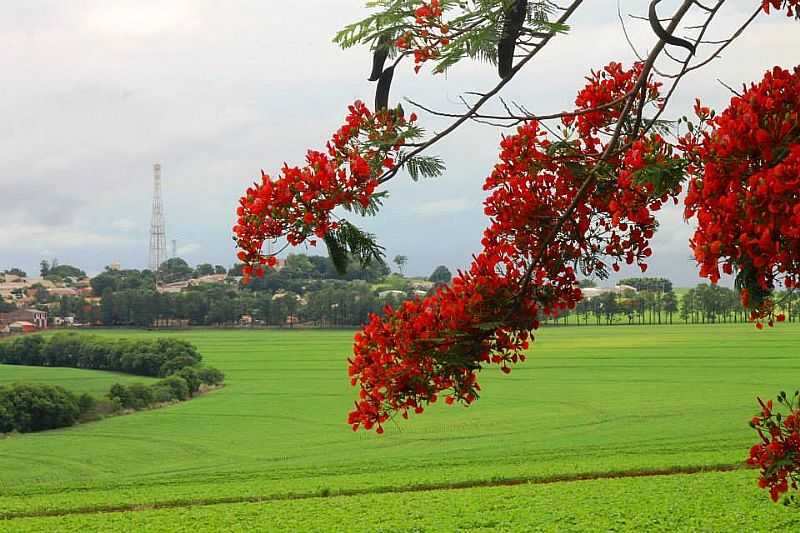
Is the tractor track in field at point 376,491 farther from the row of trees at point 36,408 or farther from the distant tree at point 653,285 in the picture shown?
the distant tree at point 653,285

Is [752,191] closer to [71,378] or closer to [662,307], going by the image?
[71,378]

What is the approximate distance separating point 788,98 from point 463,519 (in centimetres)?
1101

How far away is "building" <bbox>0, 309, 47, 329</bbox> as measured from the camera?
8700 centimetres

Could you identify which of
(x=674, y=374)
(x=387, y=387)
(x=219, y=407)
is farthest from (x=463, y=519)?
(x=674, y=374)

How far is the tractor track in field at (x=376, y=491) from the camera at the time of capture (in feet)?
55.3

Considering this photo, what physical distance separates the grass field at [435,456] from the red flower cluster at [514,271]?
8.51 m

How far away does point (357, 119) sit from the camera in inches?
153

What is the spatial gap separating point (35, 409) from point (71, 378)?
1515 centimetres

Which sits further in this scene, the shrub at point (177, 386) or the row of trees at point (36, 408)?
the shrub at point (177, 386)

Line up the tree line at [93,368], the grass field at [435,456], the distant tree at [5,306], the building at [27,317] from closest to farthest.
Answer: the grass field at [435,456] < the tree line at [93,368] < the building at [27,317] < the distant tree at [5,306]

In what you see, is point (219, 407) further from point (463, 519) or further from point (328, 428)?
point (463, 519)

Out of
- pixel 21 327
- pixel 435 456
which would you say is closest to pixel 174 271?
pixel 21 327

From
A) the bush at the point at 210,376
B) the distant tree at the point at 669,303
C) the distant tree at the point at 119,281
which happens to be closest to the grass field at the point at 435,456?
the bush at the point at 210,376

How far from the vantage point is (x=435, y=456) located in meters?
24.4
